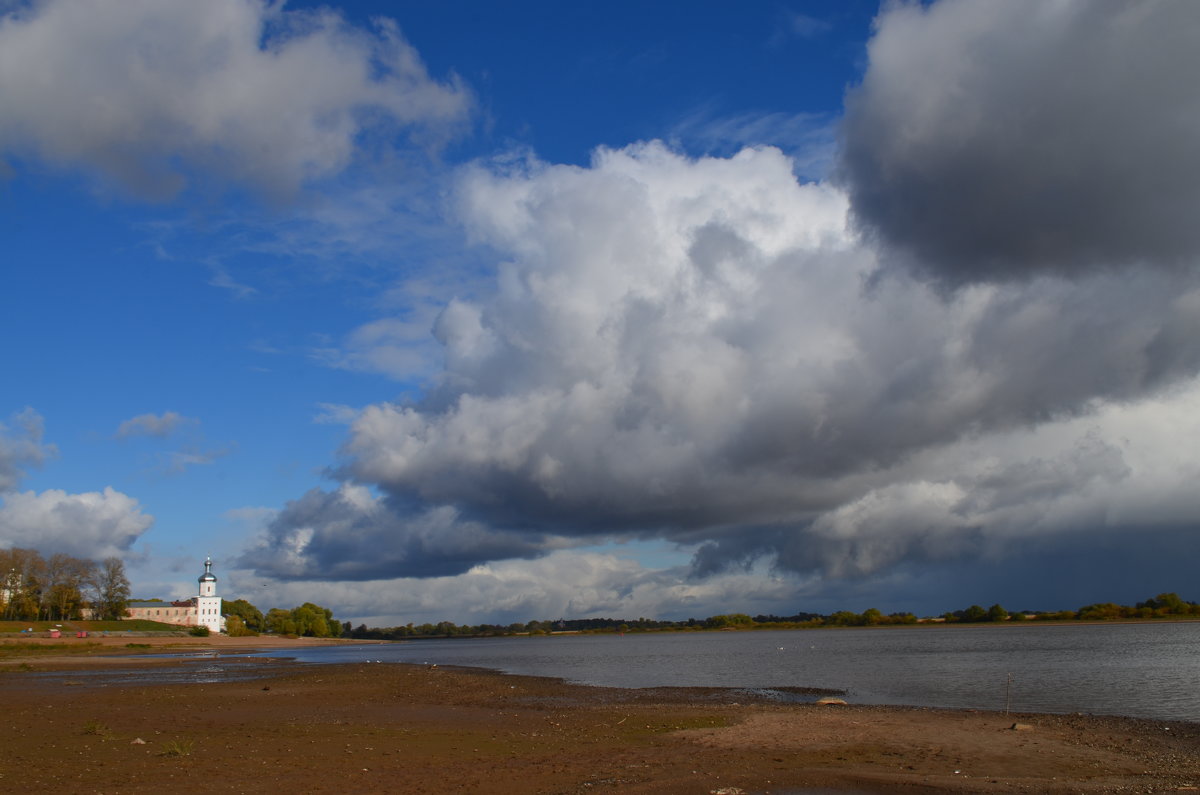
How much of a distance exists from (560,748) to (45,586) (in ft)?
519

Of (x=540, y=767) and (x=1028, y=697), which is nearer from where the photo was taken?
(x=540, y=767)

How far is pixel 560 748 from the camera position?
82.2ft

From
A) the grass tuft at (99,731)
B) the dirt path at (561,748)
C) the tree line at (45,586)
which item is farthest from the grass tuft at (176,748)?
the tree line at (45,586)

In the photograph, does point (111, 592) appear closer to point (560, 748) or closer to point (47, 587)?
point (47, 587)

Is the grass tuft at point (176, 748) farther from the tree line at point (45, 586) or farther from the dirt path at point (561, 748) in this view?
the tree line at point (45, 586)

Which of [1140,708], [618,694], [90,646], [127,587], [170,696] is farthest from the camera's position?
[127,587]

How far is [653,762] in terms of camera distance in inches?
896

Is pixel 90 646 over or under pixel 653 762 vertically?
under

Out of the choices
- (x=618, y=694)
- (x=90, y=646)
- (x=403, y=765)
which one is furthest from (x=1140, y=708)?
(x=90, y=646)

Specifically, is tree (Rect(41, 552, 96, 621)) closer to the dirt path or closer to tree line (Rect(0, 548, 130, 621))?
tree line (Rect(0, 548, 130, 621))

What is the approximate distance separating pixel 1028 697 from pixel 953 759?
24.3 meters

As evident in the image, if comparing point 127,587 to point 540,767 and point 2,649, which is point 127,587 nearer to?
point 2,649

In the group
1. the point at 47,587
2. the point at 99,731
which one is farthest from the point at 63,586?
the point at 99,731

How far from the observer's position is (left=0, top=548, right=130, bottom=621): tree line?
142250mm
